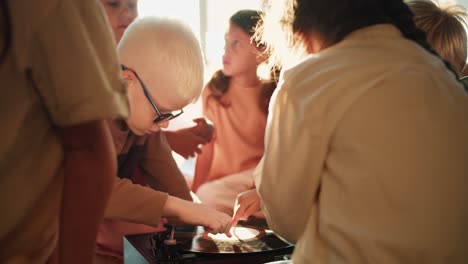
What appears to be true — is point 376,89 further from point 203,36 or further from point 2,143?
point 203,36

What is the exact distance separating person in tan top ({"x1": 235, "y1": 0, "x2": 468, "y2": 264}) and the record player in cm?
23

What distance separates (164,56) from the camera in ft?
3.92

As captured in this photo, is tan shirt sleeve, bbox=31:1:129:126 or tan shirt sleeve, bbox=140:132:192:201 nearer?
tan shirt sleeve, bbox=31:1:129:126

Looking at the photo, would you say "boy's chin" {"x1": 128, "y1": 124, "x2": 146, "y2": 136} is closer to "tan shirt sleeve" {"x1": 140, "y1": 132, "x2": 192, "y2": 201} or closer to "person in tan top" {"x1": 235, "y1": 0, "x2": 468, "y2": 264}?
"tan shirt sleeve" {"x1": 140, "y1": 132, "x2": 192, "y2": 201}

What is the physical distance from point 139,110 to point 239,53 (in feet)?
2.70

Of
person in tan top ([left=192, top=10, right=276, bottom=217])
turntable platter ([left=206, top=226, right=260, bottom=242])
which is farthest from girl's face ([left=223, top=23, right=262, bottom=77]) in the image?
turntable platter ([left=206, top=226, right=260, bottom=242])

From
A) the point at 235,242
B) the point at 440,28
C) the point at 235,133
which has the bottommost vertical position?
the point at 235,133

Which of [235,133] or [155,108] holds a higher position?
[155,108]

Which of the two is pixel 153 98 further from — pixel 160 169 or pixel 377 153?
pixel 377 153

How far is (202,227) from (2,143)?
2.63ft

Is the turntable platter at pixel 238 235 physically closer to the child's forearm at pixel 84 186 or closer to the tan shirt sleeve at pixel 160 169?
the tan shirt sleeve at pixel 160 169

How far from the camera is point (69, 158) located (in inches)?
22.3

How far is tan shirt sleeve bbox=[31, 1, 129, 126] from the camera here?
500 mm

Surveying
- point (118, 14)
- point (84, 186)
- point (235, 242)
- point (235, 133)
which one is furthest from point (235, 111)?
point (84, 186)
